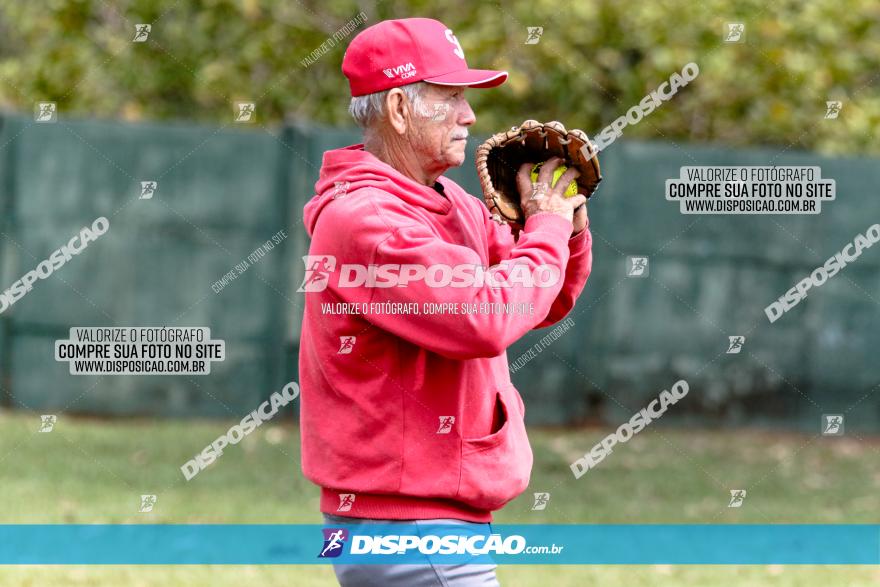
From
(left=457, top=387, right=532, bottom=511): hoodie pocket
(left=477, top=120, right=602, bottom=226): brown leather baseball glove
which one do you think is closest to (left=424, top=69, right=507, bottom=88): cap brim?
(left=477, top=120, right=602, bottom=226): brown leather baseball glove

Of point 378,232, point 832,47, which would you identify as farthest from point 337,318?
point 832,47

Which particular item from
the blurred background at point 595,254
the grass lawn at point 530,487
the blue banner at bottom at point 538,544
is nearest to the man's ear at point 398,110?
the blue banner at bottom at point 538,544

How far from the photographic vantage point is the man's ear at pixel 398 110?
289 centimetres

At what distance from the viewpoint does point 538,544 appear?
21.4 feet

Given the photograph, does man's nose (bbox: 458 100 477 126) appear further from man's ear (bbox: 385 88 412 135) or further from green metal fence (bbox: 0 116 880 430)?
green metal fence (bbox: 0 116 880 430)

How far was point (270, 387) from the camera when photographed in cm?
999

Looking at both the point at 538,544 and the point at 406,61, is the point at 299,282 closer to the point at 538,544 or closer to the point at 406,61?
the point at 538,544

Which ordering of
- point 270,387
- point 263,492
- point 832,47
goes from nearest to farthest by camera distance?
point 263,492
point 270,387
point 832,47

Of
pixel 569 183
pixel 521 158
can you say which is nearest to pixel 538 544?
pixel 521 158

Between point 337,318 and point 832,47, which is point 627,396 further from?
point 337,318

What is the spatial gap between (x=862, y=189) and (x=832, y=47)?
4.19 ft

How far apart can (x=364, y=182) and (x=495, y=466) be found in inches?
27.1

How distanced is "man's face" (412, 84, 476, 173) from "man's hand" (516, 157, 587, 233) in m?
0.17

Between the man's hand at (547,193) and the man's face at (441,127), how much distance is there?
0.55 ft
